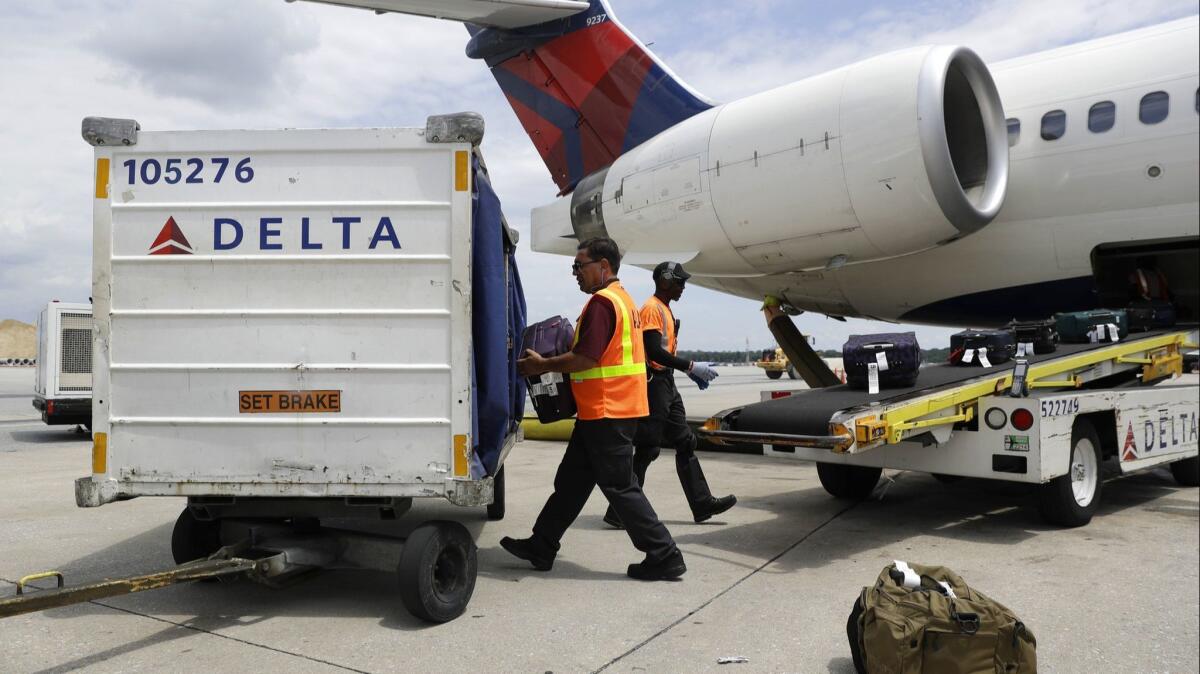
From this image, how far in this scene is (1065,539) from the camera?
5344 millimetres

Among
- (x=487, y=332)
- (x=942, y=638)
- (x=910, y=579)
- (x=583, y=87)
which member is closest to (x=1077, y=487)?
(x=910, y=579)

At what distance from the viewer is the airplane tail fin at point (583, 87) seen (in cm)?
1114

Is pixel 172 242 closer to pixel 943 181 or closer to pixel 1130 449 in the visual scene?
pixel 943 181

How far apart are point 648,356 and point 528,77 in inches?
312

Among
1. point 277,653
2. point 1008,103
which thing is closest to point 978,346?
point 1008,103

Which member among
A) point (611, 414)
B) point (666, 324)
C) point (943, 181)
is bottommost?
point (611, 414)

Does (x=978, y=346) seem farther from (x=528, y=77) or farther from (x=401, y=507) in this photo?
(x=528, y=77)

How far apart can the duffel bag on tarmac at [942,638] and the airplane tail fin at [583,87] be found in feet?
28.5

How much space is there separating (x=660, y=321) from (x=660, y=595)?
2044 mm

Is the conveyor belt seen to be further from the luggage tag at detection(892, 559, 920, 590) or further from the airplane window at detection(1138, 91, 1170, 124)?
the airplane window at detection(1138, 91, 1170, 124)

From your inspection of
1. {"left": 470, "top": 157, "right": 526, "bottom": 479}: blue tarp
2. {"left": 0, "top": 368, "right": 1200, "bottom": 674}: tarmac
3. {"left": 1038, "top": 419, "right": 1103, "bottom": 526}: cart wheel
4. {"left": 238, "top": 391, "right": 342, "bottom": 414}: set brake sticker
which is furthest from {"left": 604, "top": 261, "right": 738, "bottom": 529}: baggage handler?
{"left": 238, "top": 391, "right": 342, "bottom": 414}: set brake sticker

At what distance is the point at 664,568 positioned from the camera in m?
4.50

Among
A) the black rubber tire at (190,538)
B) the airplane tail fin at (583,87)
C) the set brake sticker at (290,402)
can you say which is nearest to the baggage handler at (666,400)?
the set brake sticker at (290,402)

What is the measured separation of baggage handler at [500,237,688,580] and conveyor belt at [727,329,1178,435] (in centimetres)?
110
